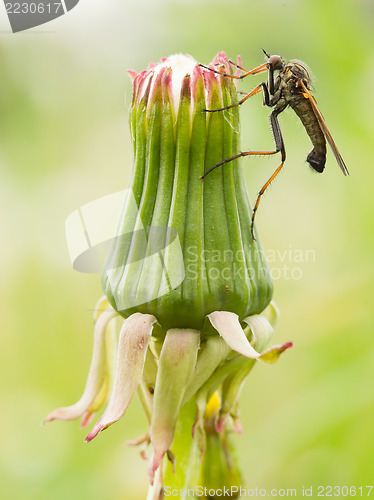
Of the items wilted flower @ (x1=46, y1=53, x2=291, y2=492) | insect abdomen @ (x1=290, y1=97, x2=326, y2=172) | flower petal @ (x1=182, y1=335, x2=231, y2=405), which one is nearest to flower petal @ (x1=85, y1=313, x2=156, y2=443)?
wilted flower @ (x1=46, y1=53, x2=291, y2=492)

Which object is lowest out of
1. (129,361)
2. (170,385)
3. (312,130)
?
(170,385)

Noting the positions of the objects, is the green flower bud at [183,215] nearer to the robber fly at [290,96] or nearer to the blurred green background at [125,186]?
the robber fly at [290,96]

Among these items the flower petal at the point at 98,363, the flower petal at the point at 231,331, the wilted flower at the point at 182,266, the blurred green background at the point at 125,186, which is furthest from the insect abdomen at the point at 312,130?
the blurred green background at the point at 125,186

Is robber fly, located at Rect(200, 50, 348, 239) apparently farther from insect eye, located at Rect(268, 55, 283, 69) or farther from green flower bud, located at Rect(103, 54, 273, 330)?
green flower bud, located at Rect(103, 54, 273, 330)

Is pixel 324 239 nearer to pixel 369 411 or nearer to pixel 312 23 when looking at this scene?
pixel 369 411

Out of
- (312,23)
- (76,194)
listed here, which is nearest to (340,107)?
(312,23)

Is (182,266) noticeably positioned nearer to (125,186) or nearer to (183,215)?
(183,215)

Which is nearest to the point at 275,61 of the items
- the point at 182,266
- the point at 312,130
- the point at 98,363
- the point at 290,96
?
the point at 290,96
